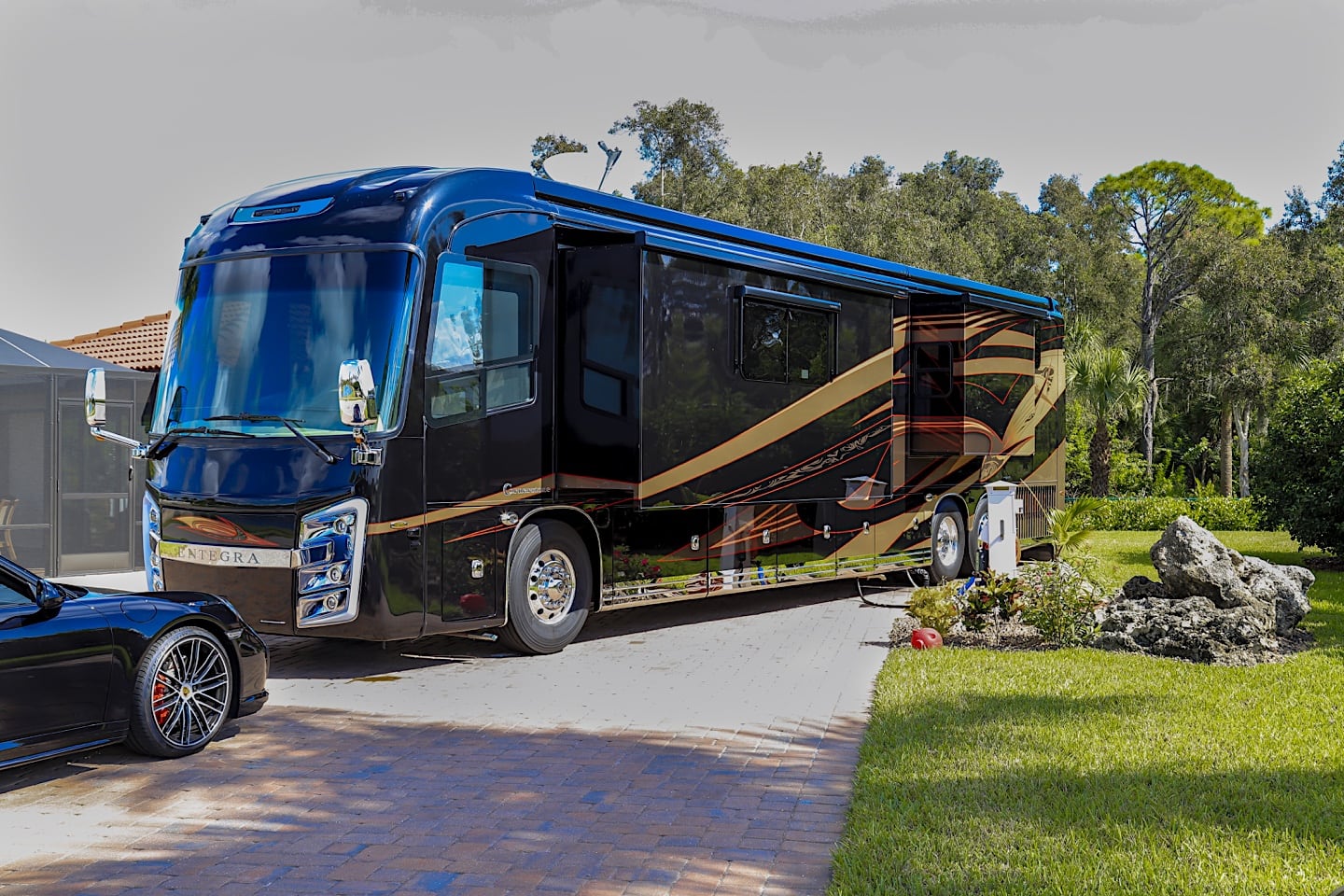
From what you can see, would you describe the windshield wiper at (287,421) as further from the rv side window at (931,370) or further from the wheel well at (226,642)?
the rv side window at (931,370)

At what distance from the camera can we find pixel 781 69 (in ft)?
111

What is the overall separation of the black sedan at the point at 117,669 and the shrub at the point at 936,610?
18.4 ft

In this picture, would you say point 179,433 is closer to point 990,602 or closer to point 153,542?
point 153,542

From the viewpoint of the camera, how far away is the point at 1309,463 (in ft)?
55.7

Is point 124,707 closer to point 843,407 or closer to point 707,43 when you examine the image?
point 843,407

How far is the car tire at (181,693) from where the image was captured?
6.37 meters

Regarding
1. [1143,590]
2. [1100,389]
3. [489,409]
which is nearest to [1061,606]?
[1143,590]

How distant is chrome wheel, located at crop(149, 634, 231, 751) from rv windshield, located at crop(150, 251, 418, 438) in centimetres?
200

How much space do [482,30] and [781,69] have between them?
30.3 feet

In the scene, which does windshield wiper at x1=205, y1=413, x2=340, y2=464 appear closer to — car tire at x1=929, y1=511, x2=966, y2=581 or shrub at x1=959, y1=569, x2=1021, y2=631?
shrub at x1=959, y1=569, x2=1021, y2=631

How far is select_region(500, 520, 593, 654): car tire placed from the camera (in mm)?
9383

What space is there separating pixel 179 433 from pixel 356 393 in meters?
1.99

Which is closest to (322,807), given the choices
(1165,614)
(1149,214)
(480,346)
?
(480,346)

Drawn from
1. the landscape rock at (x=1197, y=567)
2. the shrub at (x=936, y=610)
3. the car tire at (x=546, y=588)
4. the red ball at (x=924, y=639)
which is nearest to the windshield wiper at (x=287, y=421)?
the car tire at (x=546, y=588)
